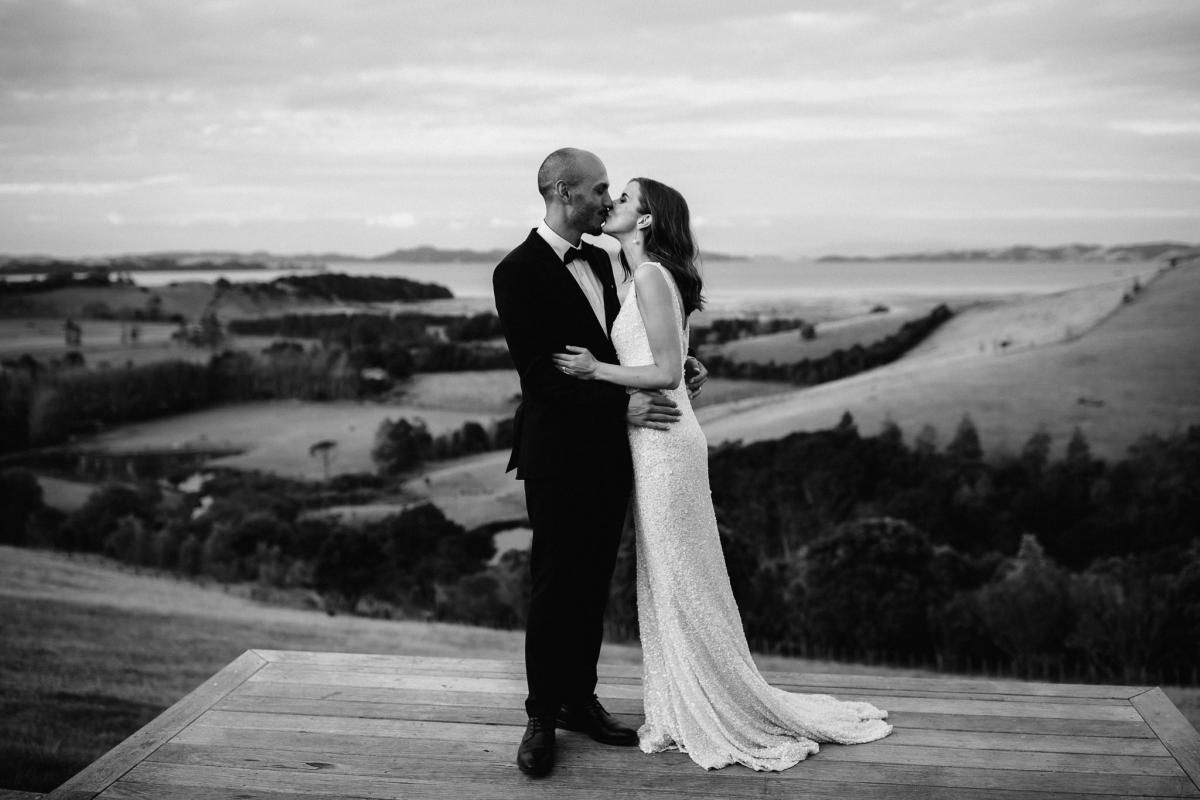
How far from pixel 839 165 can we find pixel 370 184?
4.68 meters

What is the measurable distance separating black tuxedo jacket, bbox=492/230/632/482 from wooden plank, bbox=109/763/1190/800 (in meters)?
0.95

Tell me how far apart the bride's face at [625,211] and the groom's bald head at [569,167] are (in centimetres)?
12

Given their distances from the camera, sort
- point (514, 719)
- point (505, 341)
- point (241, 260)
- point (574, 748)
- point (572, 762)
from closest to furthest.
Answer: point (572, 762) < point (574, 748) < point (514, 719) < point (505, 341) < point (241, 260)

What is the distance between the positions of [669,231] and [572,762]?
174cm

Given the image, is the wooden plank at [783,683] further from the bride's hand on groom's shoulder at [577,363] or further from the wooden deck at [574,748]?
the bride's hand on groom's shoulder at [577,363]

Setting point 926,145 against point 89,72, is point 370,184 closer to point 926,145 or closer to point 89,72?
point 89,72

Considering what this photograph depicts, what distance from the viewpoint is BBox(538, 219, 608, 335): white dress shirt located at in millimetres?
3438

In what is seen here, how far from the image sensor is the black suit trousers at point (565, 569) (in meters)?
3.45

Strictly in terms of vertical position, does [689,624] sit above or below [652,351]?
below

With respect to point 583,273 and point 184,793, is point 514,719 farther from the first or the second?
point 583,273

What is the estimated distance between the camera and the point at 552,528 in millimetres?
3465

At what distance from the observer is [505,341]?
699 centimetres

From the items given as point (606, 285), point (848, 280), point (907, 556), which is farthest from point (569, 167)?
point (848, 280)

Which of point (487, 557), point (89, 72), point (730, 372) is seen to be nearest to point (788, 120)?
point (730, 372)
